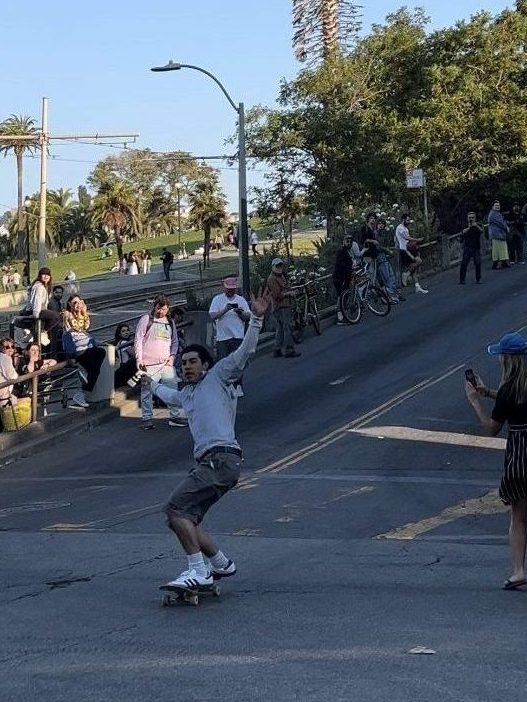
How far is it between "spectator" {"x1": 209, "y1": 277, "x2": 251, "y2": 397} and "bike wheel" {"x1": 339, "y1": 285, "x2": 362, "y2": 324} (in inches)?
300

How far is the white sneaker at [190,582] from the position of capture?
758cm

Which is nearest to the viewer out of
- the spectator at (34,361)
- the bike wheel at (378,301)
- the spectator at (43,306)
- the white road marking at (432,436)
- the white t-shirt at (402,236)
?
the white road marking at (432,436)

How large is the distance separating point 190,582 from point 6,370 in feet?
30.6

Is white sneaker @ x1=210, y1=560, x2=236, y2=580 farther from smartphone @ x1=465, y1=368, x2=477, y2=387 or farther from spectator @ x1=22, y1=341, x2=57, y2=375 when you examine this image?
spectator @ x1=22, y1=341, x2=57, y2=375

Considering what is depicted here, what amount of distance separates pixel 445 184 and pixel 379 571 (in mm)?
30035

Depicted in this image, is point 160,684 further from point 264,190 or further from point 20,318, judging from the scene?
point 264,190

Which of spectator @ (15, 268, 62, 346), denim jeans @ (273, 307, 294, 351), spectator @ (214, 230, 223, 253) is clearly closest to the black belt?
spectator @ (15, 268, 62, 346)

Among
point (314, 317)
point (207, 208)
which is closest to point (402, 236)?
point (314, 317)

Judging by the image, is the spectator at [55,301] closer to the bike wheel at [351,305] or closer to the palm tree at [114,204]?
the bike wheel at [351,305]

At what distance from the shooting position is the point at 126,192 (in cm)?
9138

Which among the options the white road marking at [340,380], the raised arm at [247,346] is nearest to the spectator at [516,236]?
the white road marking at [340,380]

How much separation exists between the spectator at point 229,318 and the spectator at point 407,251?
11409 mm

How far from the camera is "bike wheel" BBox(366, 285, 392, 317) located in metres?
25.4

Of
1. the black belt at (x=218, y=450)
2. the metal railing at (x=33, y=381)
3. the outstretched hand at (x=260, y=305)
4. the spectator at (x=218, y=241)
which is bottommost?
the metal railing at (x=33, y=381)
